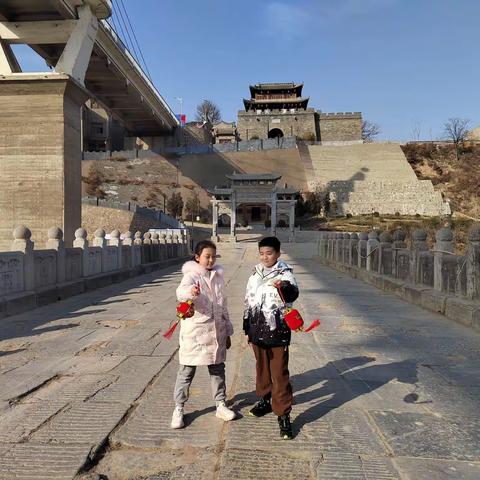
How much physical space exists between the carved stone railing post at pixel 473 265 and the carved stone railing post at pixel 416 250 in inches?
87.5

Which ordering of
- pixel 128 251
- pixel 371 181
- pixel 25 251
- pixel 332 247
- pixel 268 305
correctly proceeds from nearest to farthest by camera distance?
1. pixel 268 305
2. pixel 25 251
3. pixel 128 251
4. pixel 332 247
5. pixel 371 181

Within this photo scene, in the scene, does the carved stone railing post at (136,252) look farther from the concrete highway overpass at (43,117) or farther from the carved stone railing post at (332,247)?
the carved stone railing post at (332,247)

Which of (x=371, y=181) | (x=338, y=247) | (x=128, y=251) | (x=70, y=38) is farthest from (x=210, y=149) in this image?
(x=128, y=251)

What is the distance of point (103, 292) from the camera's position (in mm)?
11453

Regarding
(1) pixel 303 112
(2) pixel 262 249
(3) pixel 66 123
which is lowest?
(2) pixel 262 249

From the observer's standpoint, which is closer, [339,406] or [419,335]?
[339,406]

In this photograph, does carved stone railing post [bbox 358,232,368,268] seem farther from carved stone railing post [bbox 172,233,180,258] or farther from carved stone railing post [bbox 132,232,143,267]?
carved stone railing post [bbox 172,233,180,258]

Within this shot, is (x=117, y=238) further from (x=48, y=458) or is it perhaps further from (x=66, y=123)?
(x=48, y=458)

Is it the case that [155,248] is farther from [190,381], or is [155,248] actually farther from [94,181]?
[94,181]

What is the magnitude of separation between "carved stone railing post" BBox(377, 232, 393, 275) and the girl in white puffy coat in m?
9.19

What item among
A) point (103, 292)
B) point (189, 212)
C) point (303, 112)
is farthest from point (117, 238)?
point (303, 112)

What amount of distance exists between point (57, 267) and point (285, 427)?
8.39 meters

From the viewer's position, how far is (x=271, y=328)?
3086 millimetres

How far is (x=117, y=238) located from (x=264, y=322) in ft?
42.2
